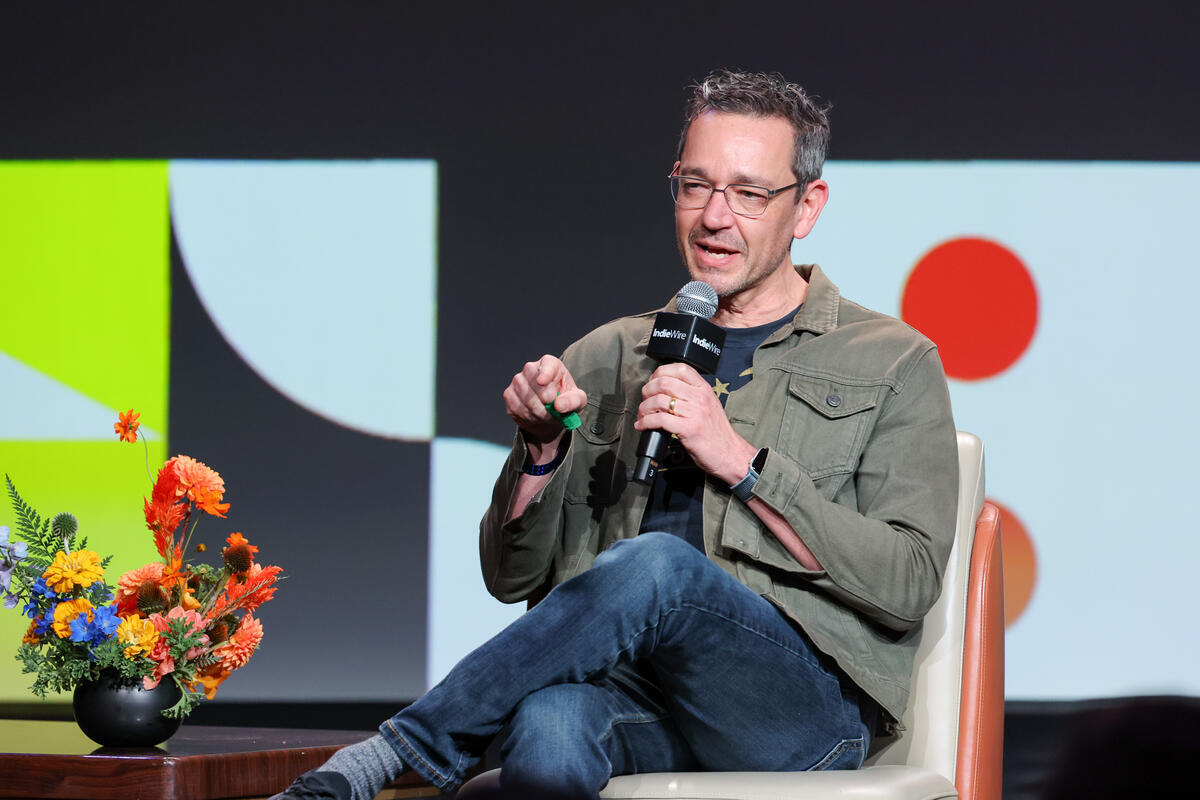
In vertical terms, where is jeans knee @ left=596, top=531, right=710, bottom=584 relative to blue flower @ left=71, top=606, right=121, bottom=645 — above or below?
above

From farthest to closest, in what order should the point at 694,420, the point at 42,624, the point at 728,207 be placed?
1. the point at 728,207
2. the point at 42,624
3. the point at 694,420

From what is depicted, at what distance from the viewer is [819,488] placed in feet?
5.59

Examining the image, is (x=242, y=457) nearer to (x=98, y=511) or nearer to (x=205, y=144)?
(x=98, y=511)

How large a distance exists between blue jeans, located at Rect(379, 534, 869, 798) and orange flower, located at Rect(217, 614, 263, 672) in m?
0.49

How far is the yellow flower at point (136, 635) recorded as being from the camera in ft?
5.74

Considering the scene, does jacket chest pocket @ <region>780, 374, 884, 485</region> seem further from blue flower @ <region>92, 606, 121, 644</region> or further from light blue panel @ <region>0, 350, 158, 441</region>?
light blue panel @ <region>0, 350, 158, 441</region>

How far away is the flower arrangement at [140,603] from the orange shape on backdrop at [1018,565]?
2.16m

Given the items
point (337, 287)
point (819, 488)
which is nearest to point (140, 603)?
point (819, 488)

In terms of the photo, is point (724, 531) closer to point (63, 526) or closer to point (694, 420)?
point (694, 420)

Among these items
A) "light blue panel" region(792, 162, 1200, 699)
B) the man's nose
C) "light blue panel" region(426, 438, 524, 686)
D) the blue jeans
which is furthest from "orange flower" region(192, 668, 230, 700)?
"light blue panel" region(792, 162, 1200, 699)

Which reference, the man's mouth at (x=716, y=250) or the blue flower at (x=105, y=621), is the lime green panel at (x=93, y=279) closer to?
the blue flower at (x=105, y=621)

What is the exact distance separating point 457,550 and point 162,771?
1854mm

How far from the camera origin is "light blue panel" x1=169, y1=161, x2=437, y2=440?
3488 millimetres

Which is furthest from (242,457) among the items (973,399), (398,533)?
(973,399)
